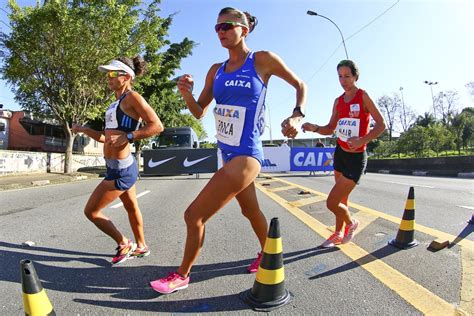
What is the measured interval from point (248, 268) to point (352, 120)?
2.04 metres

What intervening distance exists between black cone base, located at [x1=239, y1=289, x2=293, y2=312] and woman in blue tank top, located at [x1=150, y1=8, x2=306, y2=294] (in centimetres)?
52

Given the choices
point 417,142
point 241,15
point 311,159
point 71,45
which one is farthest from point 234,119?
point 417,142

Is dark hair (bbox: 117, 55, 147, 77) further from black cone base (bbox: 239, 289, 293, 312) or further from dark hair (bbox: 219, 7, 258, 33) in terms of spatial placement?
black cone base (bbox: 239, 289, 293, 312)

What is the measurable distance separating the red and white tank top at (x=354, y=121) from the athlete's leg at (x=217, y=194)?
1720 millimetres

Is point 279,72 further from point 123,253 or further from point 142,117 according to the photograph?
point 123,253

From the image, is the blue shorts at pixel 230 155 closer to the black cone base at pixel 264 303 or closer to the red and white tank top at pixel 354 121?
the black cone base at pixel 264 303

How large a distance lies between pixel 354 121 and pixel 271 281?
2.29 metres

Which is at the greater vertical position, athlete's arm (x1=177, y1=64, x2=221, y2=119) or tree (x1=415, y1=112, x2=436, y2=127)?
tree (x1=415, y1=112, x2=436, y2=127)

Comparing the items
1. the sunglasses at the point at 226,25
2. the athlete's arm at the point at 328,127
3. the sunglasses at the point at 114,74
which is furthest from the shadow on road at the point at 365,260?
the sunglasses at the point at 114,74

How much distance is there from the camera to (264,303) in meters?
2.53

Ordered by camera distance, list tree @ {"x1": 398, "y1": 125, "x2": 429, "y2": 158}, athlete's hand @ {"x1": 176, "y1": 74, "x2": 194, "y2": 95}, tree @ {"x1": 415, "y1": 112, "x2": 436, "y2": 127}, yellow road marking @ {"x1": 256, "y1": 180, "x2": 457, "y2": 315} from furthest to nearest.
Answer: tree @ {"x1": 415, "y1": 112, "x2": 436, "y2": 127} < tree @ {"x1": 398, "y1": 125, "x2": 429, "y2": 158} < athlete's hand @ {"x1": 176, "y1": 74, "x2": 194, "y2": 95} < yellow road marking @ {"x1": 256, "y1": 180, "x2": 457, "y2": 315}

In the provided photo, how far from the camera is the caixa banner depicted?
18.9 metres

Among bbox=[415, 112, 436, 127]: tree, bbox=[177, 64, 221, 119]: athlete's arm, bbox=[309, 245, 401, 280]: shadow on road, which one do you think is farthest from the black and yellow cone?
bbox=[415, 112, 436, 127]: tree

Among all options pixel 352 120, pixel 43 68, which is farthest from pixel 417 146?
pixel 352 120
